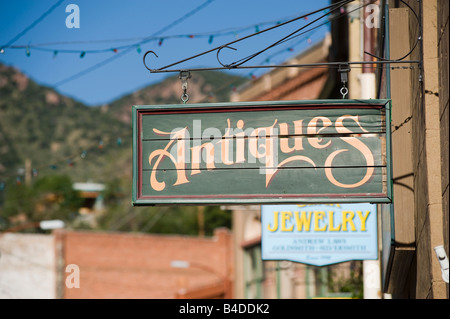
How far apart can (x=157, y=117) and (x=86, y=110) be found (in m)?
141

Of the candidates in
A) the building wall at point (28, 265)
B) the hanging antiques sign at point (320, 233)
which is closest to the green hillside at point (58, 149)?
the building wall at point (28, 265)

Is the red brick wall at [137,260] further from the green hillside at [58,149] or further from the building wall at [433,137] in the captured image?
the building wall at [433,137]

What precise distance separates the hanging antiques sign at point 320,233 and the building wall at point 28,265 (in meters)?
37.4

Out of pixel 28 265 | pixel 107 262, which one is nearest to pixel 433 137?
pixel 28 265

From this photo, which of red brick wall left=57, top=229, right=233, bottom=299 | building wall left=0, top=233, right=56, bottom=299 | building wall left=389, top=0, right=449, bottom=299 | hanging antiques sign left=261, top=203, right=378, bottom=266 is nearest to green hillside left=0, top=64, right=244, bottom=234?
red brick wall left=57, top=229, right=233, bottom=299

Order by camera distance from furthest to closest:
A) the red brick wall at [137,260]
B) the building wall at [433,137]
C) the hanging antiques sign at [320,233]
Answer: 1. the red brick wall at [137,260]
2. the hanging antiques sign at [320,233]
3. the building wall at [433,137]

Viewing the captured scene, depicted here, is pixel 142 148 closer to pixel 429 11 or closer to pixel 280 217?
pixel 429 11

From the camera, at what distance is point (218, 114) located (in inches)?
319

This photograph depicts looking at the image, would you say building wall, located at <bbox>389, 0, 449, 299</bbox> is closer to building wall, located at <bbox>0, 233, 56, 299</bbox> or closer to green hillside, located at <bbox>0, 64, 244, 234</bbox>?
building wall, located at <bbox>0, 233, 56, 299</bbox>

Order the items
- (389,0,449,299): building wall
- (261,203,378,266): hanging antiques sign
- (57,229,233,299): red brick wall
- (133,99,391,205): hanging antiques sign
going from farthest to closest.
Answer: (57,229,233,299): red brick wall
(261,203,378,266): hanging antiques sign
(133,99,391,205): hanging antiques sign
(389,0,449,299): building wall

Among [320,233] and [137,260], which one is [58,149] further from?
[320,233]

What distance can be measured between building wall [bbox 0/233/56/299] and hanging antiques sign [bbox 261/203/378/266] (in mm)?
37397

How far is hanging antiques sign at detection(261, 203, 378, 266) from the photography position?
13.9m

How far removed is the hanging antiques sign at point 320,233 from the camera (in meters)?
13.9
